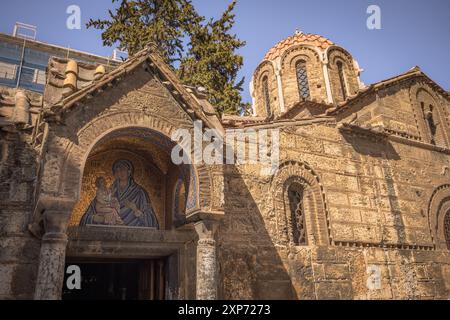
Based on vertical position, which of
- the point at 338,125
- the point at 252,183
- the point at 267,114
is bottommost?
the point at 252,183

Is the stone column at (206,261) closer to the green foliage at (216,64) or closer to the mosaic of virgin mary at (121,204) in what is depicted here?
the mosaic of virgin mary at (121,204)

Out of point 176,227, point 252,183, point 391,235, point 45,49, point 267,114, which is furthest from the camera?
point 45,49

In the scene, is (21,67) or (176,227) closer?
(176,227)

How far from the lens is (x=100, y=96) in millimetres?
5152

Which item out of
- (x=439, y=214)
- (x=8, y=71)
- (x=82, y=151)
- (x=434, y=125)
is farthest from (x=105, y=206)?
(x=8, y=71)

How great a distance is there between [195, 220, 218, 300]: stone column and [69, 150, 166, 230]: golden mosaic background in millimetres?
1337

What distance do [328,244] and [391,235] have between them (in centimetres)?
189

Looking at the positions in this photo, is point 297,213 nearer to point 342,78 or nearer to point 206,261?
point 206,261

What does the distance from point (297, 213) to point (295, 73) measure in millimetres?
9287

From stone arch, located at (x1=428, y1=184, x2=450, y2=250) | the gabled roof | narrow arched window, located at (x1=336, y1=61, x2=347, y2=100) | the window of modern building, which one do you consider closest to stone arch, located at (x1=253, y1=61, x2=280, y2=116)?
narrow arched window, located at (x1=336, y1=61, x2=347, y2=100)

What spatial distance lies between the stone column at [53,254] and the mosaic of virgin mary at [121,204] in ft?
4.33

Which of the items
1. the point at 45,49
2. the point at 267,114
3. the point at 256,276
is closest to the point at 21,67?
the point at 45,49

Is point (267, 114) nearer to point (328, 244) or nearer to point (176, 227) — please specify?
point (328, 244)

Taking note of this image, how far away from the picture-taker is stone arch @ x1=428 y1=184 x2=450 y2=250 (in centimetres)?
886
